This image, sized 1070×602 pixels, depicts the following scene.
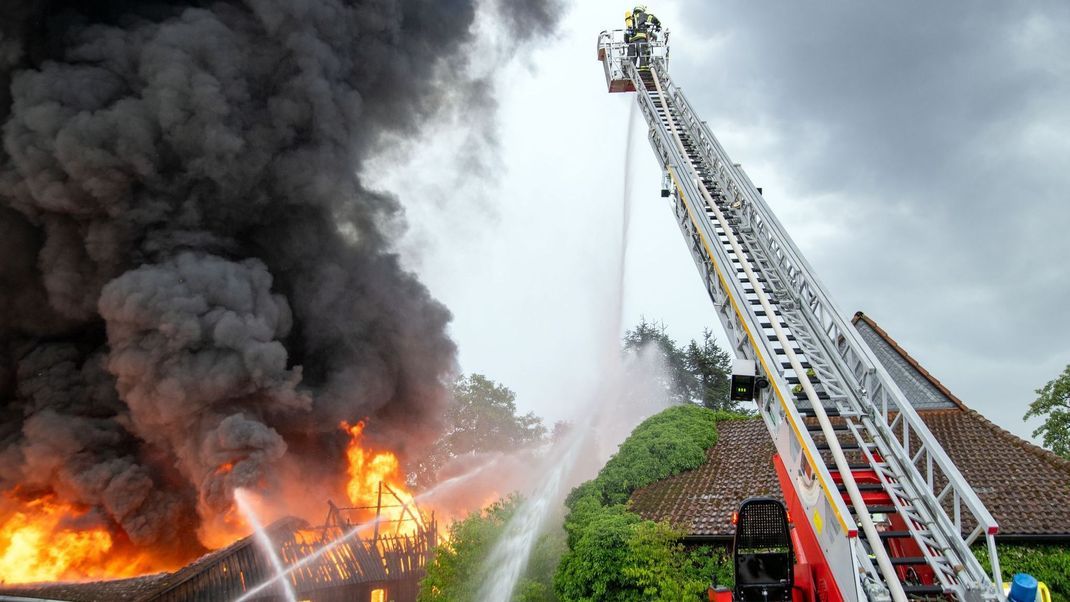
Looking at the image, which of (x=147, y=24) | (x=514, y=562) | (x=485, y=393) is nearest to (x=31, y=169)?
(x=147, y=24)

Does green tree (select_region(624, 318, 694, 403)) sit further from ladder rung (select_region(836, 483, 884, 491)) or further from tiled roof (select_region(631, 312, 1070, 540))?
ladder rung (select_region(836, 483, 884, 491))

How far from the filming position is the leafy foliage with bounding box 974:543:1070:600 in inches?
378

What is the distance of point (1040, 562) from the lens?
981 cm

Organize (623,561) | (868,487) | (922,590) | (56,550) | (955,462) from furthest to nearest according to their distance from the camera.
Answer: (56,550) → (955,462) → (623,561) → (868,487) → (922,590)

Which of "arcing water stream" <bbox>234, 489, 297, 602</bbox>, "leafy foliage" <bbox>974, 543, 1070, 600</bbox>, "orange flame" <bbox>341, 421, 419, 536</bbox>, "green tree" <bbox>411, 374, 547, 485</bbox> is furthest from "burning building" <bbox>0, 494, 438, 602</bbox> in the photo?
"green tree" <bbox>411, 374, 547, 485</bbox>

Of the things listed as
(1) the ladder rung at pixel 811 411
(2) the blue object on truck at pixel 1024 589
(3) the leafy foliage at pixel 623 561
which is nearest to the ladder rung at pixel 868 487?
(1) the ladder rung at pixel 811 411

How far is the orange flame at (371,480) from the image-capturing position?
1988 cm

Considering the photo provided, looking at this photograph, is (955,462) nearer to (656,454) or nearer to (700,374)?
(656,454)

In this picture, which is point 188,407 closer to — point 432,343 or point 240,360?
point 240,360

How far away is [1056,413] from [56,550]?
3095 cm

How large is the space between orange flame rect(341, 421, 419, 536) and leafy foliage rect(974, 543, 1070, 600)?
1518 cm

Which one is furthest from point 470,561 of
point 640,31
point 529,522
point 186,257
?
point 640,31

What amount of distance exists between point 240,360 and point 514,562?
8.79m

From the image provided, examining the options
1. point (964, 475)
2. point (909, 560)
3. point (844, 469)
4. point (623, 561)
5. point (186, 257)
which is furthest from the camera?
point (186, 257)
